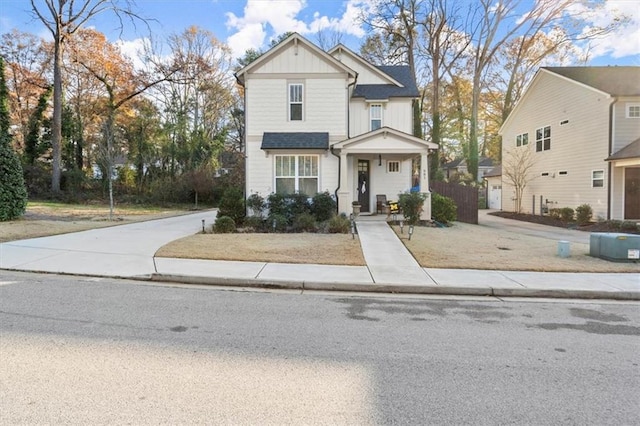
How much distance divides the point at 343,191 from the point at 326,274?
322 inches

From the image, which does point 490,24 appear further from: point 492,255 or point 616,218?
point 492,255

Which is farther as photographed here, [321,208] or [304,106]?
[304,106]

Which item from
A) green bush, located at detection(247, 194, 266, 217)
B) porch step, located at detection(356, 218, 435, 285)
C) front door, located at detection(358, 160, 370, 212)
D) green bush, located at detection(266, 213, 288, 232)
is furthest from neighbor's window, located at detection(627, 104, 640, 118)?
green bush, located at detection(247, 194, 266, 217)

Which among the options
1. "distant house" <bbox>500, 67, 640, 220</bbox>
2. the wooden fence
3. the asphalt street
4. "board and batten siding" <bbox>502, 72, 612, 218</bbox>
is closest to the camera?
the asphalt street

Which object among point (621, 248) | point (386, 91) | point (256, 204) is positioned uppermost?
point (386, 91)

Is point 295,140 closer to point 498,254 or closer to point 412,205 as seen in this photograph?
point 412,205

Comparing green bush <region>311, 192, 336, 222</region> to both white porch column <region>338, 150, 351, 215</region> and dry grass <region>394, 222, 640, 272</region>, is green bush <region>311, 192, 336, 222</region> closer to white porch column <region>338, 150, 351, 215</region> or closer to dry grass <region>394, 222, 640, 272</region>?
white porch column <region>338, 150, 351, 215</region>

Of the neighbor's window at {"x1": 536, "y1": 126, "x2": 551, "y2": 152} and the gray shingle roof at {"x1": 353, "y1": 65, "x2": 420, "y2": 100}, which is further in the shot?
the neighbor's window at {"x1": 536, "y1": 126, "x2": 551, "y2": 152}

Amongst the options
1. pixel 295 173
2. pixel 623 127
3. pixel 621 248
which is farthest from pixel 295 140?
pixel 623 127

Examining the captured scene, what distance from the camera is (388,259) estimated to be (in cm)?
921

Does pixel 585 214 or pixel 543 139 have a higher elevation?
pixel 543 139

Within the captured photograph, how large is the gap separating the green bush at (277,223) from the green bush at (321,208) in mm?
1294

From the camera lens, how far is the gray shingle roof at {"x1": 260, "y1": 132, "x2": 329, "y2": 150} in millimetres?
15414

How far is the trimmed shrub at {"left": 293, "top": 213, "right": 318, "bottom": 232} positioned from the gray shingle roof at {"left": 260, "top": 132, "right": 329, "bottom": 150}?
304 cm
